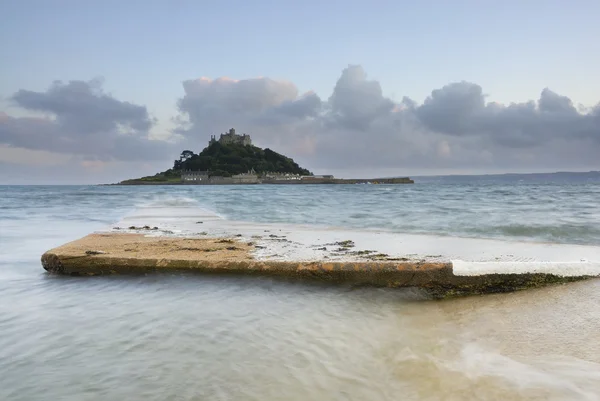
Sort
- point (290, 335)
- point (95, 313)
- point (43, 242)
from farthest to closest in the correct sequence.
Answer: point (43, 242) < point (95, 313) < point (290, 335)

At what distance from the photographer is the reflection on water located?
2459mm

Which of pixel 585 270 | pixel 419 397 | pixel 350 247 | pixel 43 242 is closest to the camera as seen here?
pixel 419 397

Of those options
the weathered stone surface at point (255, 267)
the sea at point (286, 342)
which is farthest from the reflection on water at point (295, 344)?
the weathered stone surface at point (255, 267)

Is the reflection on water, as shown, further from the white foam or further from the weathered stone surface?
the white foam

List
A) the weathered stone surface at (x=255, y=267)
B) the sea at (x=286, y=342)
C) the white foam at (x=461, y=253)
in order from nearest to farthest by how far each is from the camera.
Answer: the sea at (x=286, y=342) → the weathered stone surface at (x=255, y=267) → the white foam at (x=461, y=253)

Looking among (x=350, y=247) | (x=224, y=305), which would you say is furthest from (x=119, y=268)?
(x=350, y=247)

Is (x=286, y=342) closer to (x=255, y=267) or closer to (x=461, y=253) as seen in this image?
(x=255, y=267)

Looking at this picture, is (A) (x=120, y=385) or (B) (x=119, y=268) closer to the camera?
(A) (x=120, y=385)

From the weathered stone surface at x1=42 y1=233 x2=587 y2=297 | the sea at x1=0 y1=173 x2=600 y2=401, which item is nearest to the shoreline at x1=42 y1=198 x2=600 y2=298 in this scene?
the weathered stone surface at x1=42 y1=233 x2=587 y2=297

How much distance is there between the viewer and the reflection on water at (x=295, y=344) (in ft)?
8.07

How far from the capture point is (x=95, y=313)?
3801 millimetres

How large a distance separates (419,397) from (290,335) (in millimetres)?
1141

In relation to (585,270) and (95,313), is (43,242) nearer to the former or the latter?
(95,313)

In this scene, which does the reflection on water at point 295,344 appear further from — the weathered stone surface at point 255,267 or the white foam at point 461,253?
the white foam at point 461,253
